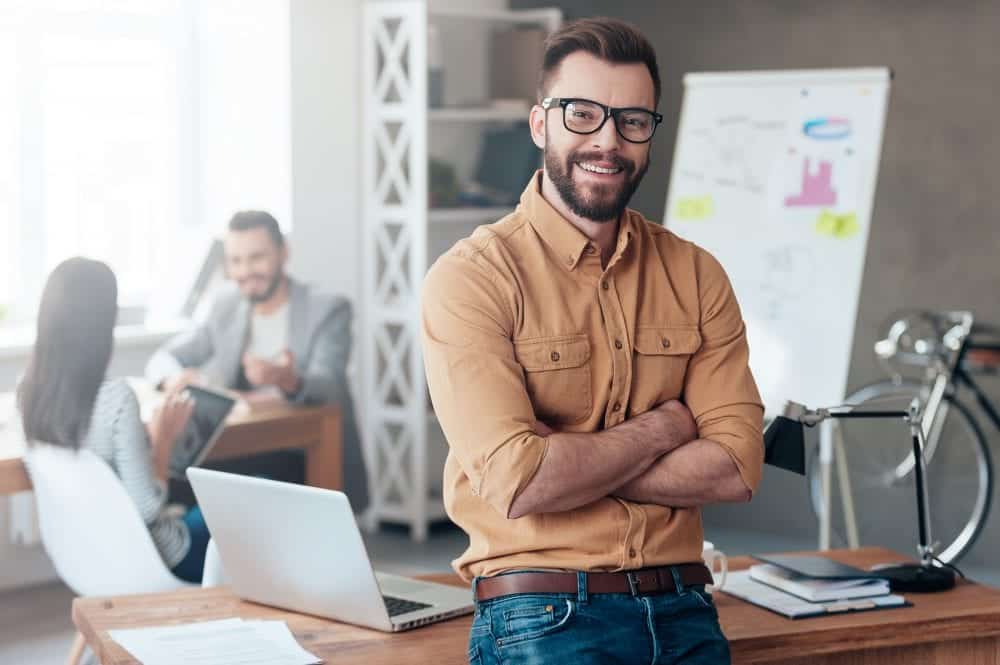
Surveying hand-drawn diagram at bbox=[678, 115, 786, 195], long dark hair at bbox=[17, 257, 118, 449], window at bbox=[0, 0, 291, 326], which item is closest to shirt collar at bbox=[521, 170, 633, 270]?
long dark hair at bbox=[17, 257, 118, 449]

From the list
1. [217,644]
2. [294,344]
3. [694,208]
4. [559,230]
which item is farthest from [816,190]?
[217,644]

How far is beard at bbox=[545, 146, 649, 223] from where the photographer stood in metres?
1.97

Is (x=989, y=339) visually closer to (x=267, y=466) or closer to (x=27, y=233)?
(x=267, y=466)

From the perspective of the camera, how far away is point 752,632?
2148 mm

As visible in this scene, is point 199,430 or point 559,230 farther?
point 199,430

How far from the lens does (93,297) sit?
11.4ft

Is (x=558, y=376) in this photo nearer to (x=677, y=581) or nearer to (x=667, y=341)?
(x=667, y=341)

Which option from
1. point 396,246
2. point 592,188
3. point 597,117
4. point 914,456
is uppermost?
point 597,117

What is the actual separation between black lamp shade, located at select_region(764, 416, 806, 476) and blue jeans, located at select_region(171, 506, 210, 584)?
1623 millimetres

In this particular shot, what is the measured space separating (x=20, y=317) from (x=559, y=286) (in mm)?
3612

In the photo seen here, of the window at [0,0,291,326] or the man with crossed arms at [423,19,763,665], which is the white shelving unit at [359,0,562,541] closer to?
the window at [0,0,291,326]

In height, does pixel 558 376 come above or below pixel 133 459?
above

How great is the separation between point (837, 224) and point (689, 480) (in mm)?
2527

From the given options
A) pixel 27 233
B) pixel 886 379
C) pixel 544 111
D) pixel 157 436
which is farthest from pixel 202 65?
pixel 544 111
